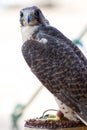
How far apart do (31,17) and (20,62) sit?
2.43 meters

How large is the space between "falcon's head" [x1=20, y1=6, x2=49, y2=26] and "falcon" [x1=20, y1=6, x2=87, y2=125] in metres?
0.06

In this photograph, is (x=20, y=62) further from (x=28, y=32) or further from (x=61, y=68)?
(x=61, y=68)

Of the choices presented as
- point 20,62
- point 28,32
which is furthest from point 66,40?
point 20,62

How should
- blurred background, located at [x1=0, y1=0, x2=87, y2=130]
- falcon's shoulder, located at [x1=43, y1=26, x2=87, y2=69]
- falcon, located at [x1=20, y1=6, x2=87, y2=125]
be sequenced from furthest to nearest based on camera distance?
blurred background, located at [x1=0, y1=0, x2=87, y2=130] → falcon's shoulder, located at [x1=43, y1=26, x2=87, y2=69] → falcon, located at [x1=20, y1=6, x2=87, y2=125]

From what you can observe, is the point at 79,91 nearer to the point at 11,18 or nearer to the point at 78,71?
the point at 78,71

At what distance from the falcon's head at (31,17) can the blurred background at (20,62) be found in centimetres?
157

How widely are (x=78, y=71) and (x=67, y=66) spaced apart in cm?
4

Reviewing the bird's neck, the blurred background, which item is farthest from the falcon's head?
the blurred background

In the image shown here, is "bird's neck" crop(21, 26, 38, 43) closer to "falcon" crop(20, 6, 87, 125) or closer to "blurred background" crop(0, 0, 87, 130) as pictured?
"falcon" crop(20, 6, 87, 125)

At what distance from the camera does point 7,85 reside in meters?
4.24

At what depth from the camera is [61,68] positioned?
168 cm

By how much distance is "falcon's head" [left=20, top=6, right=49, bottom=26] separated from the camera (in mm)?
1840

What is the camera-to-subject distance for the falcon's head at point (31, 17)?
6.04ft

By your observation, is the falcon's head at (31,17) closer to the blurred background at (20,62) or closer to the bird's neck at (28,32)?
the bird's neck at (28,32)
